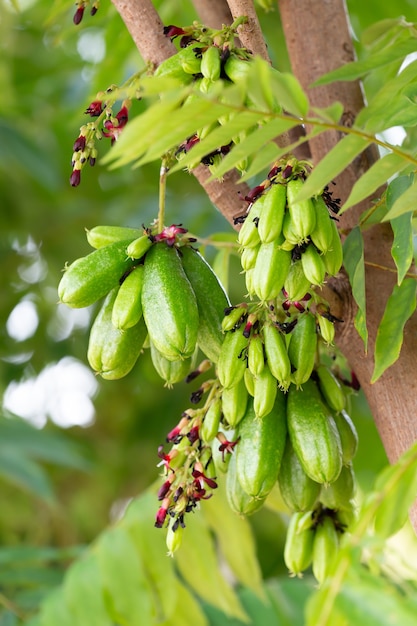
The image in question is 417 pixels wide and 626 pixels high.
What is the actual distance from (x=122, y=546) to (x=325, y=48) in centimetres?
93

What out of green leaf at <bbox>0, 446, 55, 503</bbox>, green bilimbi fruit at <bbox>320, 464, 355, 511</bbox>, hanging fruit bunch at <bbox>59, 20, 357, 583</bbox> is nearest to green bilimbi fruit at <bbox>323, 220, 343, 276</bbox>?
hanging fruit bunch at <bbox>59, 20, 357, 583</bbox>

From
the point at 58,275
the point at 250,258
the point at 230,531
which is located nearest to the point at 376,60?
the point at 250,258

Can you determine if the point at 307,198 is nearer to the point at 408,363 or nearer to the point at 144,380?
the point at 408,363

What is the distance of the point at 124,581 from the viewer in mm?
1414

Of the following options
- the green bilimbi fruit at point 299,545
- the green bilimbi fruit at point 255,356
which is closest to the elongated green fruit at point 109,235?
the green bilimbi fruit at point 255,356

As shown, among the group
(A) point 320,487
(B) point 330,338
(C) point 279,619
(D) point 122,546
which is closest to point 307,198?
(B) point 330,338

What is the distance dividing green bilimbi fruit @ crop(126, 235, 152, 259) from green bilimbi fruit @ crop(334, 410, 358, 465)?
34 cm

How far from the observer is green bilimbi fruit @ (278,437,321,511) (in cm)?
109

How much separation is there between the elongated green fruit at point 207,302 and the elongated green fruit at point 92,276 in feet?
0.30

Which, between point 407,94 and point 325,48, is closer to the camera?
point 407,94

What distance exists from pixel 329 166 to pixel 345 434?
0.43m

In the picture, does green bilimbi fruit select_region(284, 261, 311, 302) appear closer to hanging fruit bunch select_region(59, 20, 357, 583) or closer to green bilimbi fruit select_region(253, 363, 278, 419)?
A: hanging fruit bunch select_region(59, 20, 357, 583)

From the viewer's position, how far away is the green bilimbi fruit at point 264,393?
3.34 feet

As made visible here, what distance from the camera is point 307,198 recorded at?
2.90 ft
